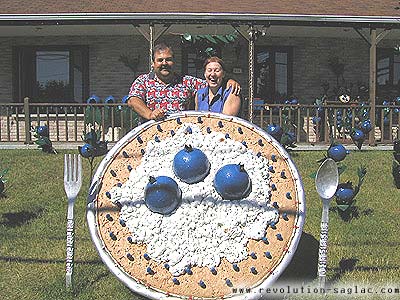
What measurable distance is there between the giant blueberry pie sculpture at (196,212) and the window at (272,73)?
11.0 m

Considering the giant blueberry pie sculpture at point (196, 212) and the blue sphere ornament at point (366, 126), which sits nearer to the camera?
the giant blueberry pie sculpture at point (196, 212)

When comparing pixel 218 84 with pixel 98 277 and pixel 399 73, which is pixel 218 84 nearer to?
pixel 98 277

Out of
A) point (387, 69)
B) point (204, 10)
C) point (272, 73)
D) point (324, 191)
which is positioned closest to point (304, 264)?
point (324, 191)

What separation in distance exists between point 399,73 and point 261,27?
5087 millimetres

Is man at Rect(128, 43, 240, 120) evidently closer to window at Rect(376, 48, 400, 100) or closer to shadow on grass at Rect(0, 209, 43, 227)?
shadow on grass at Rect(0, 209, 43, 227)

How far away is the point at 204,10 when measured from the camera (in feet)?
41.9

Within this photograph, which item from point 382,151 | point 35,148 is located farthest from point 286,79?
point 35,148

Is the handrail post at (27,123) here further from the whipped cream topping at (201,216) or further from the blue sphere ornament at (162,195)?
the blue sphere ornament at (162,195)

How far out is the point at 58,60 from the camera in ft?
49.1

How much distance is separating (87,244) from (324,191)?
2386 millimetres

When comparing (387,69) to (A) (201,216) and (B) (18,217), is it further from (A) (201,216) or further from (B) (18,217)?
(A) (201,216)

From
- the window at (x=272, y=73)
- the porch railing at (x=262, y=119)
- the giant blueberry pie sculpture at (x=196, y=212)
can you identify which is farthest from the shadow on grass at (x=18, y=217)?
the window at (x=272, y=73)

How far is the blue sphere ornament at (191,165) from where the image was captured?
3.86m

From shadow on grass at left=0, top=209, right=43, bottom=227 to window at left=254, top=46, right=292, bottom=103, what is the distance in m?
9.53
